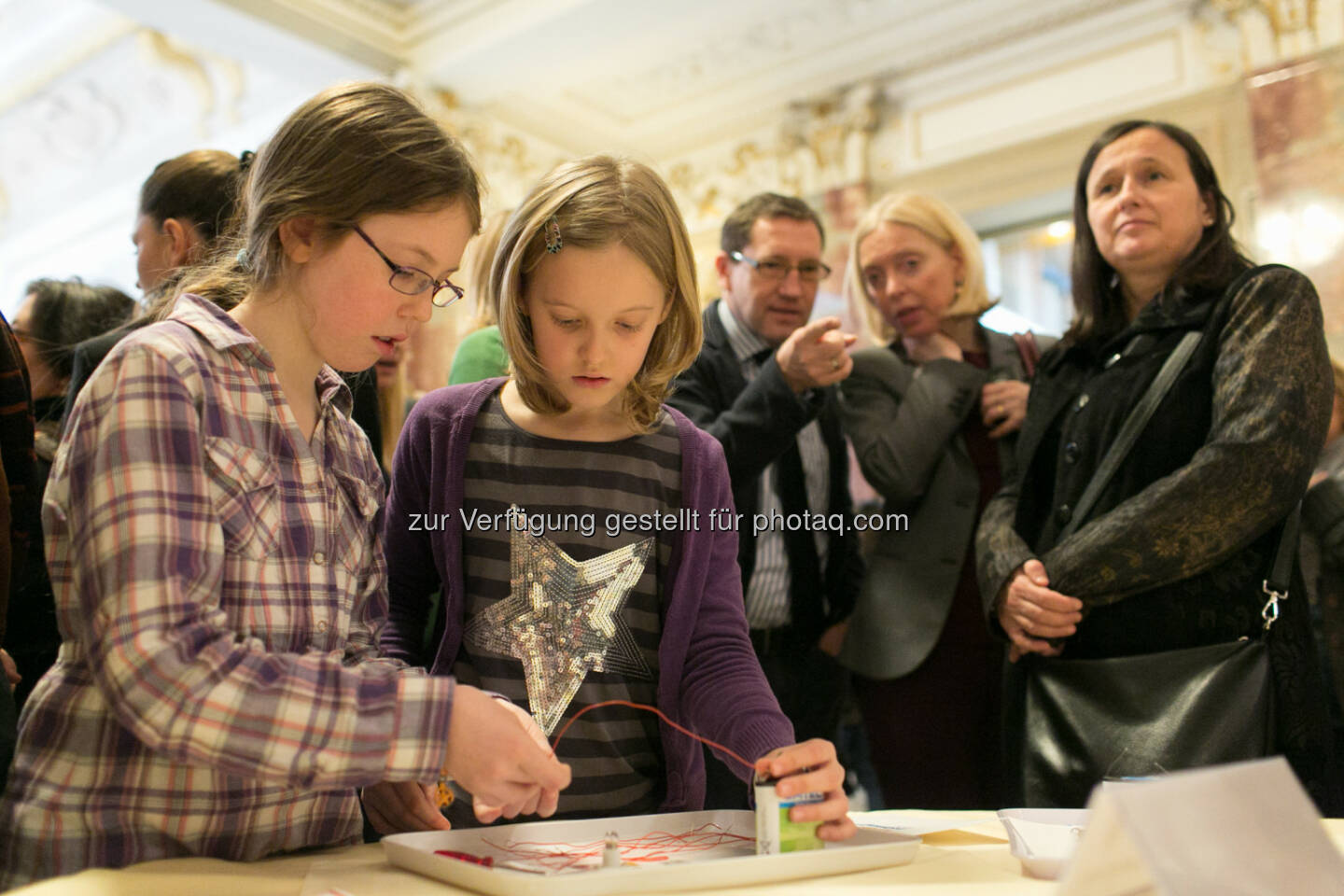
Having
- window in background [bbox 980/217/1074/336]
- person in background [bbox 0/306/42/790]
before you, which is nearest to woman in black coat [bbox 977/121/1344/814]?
person in background [bbox 0/306/42/790]

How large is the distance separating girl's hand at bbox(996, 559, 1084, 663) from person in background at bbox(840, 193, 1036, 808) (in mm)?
264

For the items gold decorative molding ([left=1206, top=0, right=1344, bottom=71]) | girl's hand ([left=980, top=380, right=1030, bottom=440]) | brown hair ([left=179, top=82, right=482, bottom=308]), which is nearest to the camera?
brown hair ([left=179, top=82, right=482, bottom=308])

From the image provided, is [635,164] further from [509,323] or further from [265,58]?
[265,58]

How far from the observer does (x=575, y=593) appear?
1.41 metres

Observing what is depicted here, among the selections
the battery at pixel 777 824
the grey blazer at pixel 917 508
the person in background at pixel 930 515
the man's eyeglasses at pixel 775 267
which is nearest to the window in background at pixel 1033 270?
the person in background at pixel 930 515

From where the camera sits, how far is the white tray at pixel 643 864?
882mm

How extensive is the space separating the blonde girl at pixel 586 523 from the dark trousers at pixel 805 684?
2.67ft

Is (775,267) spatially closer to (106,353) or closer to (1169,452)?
(1169,452)

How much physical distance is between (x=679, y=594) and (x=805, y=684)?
106cm

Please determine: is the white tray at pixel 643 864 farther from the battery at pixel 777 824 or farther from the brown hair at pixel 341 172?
the brown hair at pixel 341 172

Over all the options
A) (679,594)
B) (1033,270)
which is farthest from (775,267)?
(1033,270)

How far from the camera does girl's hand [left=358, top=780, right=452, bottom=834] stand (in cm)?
122

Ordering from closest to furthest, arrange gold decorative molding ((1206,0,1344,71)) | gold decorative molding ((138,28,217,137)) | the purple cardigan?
the purple cardigan < gold decorative molding ((1206,0,1344,71)) < gold decorative molding ((138,28,217,137))

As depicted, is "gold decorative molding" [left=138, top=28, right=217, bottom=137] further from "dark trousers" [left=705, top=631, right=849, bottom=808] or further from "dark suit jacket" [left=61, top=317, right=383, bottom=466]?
"dark trousers" [left=705, top=631, right=849, bottom=808]
